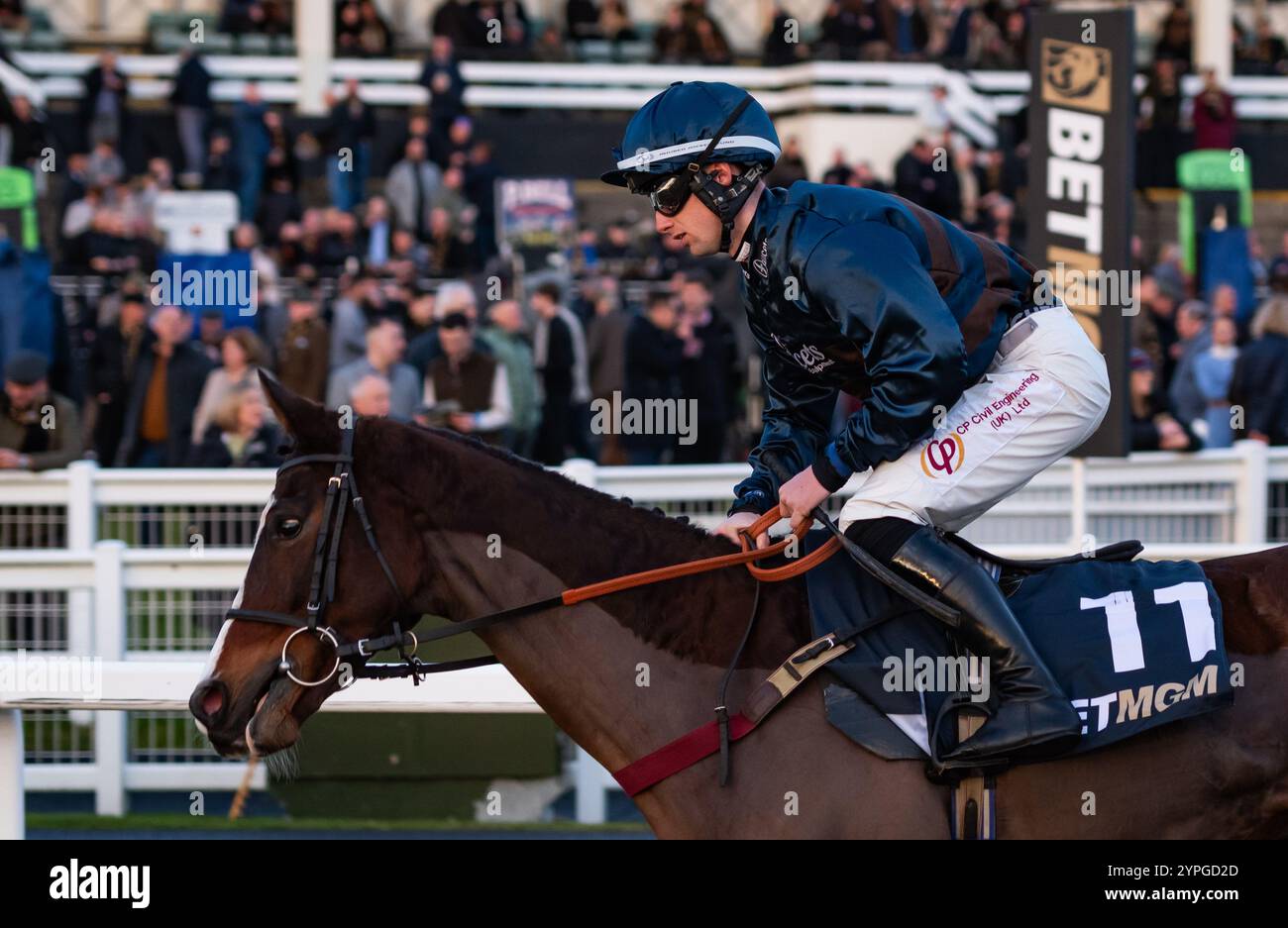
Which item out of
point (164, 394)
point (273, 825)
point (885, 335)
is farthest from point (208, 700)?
point (164, 394)

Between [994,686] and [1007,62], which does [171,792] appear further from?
[1007,62]

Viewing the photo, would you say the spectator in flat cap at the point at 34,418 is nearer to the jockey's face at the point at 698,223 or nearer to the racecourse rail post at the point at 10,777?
the racecourse rail post at the point at 10,777

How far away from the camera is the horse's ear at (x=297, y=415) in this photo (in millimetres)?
3424

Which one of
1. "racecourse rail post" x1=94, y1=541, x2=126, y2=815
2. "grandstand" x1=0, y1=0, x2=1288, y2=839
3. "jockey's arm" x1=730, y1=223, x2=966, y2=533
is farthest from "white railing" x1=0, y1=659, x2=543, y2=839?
"racecourse rail post" x1=94, y1=541, x2=126, y2=815

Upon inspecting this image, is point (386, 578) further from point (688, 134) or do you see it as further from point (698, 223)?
point (688, 134)

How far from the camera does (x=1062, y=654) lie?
137 inches

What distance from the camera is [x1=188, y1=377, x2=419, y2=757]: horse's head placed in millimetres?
3412

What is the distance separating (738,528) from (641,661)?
36 cm

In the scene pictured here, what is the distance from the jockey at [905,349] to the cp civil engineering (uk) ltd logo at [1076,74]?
3.59 metres

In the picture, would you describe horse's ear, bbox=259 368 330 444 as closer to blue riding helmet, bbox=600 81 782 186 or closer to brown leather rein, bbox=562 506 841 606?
brown leather rein, bbox=562 506 841 606

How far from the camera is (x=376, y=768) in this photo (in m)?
7.07

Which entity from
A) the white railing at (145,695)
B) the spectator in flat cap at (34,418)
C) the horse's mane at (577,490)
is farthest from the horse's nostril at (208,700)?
the spectator in flat cap at (34,418)
